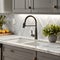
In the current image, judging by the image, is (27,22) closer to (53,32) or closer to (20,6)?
(20,6)

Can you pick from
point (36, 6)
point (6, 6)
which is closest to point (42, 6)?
point (36, 6)

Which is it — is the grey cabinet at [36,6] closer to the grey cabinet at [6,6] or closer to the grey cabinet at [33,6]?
the grey cabinet at [33,6]

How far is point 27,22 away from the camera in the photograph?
11.6 feet

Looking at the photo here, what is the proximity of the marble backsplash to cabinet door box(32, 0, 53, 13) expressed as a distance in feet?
1.17

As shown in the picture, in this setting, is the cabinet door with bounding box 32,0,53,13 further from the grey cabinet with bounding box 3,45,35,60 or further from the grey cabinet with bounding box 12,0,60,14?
the grey cabinet with bounding box 3,45,35,60

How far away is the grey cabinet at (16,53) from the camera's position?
8.54ft

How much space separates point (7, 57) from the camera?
297 centimetres

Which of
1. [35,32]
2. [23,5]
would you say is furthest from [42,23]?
[23,5]

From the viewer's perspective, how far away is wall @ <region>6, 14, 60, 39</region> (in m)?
3.10

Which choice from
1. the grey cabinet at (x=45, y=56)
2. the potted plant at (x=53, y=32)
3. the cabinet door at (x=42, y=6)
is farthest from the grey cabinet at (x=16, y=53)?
the cabinet door at (x=42, y=6)

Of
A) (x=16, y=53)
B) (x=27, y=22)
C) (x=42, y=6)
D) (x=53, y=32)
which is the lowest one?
(x=16, y=53)

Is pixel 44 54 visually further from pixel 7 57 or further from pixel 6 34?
pixel 6 34

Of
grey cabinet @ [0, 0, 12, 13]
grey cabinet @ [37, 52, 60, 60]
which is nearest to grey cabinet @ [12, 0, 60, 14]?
grey cabinet @ [0, 0, 12, 13]

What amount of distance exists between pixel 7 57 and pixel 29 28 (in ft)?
2.59
